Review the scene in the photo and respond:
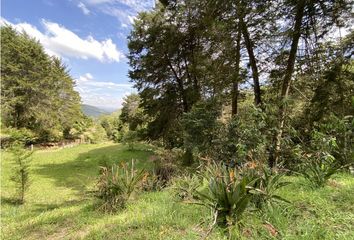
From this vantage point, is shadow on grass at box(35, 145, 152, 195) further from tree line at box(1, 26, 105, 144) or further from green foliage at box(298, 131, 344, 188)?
green foliage at box(298, 131, 344, 188)

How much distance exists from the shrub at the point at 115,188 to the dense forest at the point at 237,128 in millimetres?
19

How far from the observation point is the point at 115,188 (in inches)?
157

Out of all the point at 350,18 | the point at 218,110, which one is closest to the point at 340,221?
the point at 218,110

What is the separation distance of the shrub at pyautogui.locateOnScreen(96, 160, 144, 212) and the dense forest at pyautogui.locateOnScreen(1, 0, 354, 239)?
2cm

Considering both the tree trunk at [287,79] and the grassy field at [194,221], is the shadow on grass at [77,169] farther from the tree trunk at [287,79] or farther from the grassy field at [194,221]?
the grassy field at [194,221]

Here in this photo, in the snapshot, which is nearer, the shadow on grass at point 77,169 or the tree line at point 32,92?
the shadow on grass at point 77,169

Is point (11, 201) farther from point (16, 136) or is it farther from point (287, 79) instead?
point (287, 79)

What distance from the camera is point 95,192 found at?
13.8ft

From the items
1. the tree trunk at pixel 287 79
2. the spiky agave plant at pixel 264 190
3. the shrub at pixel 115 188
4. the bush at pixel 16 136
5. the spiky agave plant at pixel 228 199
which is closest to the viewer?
the spiky agave plant at pixel 228 199

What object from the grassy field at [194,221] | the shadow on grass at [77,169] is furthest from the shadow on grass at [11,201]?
the grassy field at [194,221]

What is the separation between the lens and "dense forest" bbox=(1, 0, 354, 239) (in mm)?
2727

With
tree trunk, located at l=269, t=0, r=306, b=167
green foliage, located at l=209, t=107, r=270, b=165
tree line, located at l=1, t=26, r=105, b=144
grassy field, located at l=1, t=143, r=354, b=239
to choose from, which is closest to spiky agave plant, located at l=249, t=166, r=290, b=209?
grassy field, located at l=1, t=143, r=354, b=239

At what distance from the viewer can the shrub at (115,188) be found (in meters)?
3.96

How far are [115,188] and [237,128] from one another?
2.84 m
